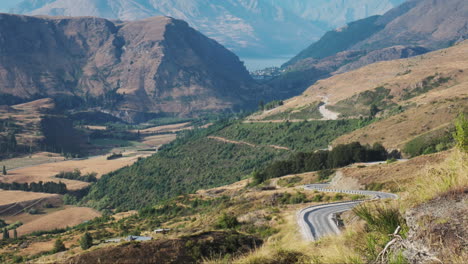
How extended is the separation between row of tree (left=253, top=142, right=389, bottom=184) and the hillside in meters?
9.32

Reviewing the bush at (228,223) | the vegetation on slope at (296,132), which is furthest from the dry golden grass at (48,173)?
the bush at (228,223)

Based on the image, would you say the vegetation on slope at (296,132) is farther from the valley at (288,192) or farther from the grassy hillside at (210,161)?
the valley at (288,192)

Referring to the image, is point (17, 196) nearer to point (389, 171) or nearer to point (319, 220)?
point (389, 171)

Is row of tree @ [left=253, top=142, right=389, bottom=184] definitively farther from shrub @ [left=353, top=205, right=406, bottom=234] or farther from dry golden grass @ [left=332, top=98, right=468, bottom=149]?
shrub @ [left=353, top=205, right=406, bottom=234]

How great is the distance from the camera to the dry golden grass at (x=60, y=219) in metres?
113

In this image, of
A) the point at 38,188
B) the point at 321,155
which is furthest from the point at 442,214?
the point at 38,188

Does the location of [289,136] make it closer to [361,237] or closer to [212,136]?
[212,136]

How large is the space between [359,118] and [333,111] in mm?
22862

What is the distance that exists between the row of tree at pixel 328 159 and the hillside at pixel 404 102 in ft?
30.6

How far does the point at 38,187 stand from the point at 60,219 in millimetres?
48138

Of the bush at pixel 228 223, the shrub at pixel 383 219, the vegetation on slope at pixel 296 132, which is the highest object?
the shrub at pixel 383 219

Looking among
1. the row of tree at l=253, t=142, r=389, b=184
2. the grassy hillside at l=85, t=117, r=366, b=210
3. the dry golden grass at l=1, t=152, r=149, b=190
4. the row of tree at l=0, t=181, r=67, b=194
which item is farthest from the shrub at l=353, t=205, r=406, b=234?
the dry golden grass at l=1, t=152, r=149, b=190

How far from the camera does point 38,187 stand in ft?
534

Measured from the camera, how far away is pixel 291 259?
11227mm
